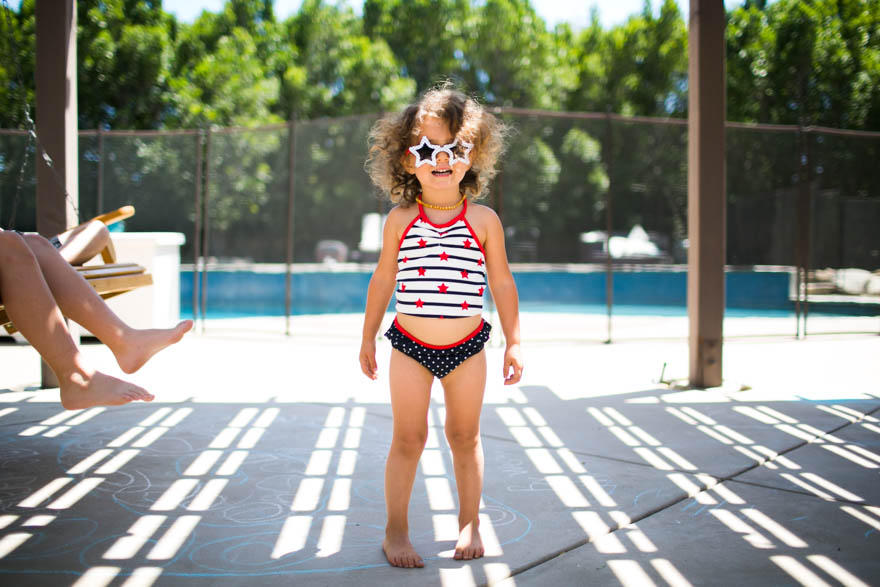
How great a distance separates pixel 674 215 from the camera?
1192 centimetres

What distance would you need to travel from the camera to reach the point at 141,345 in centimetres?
247

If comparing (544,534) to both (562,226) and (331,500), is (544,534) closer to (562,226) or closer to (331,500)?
(331,500)

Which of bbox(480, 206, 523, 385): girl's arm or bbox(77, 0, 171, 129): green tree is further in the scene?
bbox(77, 0, 171, 129): green tree

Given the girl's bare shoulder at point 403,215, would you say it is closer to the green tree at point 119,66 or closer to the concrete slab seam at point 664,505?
the concrete slab seam at point 664,505

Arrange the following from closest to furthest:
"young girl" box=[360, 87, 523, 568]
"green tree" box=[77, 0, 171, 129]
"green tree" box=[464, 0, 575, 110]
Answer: "young girl" box=[360, 87, 523, 568] → "green tree" box=[77, 0, 171, 129] → "green tree" box=[464, 0, 575, 110]

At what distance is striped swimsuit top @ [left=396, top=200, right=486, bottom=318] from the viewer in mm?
2109

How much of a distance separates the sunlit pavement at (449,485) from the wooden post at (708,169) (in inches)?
21.0

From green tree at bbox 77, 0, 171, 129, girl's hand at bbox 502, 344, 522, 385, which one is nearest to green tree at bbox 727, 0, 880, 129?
green tree at bbox 77, 0, 171, 129

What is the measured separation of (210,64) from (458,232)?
60.7 feet

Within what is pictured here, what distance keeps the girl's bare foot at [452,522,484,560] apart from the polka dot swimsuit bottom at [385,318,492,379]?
17.6 inches

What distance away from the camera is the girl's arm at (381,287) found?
2.20 m

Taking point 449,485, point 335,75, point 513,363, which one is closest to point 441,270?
point 513,363

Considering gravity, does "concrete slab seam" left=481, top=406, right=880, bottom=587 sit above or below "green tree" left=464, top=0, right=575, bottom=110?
below

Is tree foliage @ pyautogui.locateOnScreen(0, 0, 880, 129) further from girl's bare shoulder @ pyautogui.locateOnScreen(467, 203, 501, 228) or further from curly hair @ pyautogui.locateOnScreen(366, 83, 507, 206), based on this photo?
girl's bare shoulder @ pyautogui.locateOnScreen(467, 203, 501, 228)
